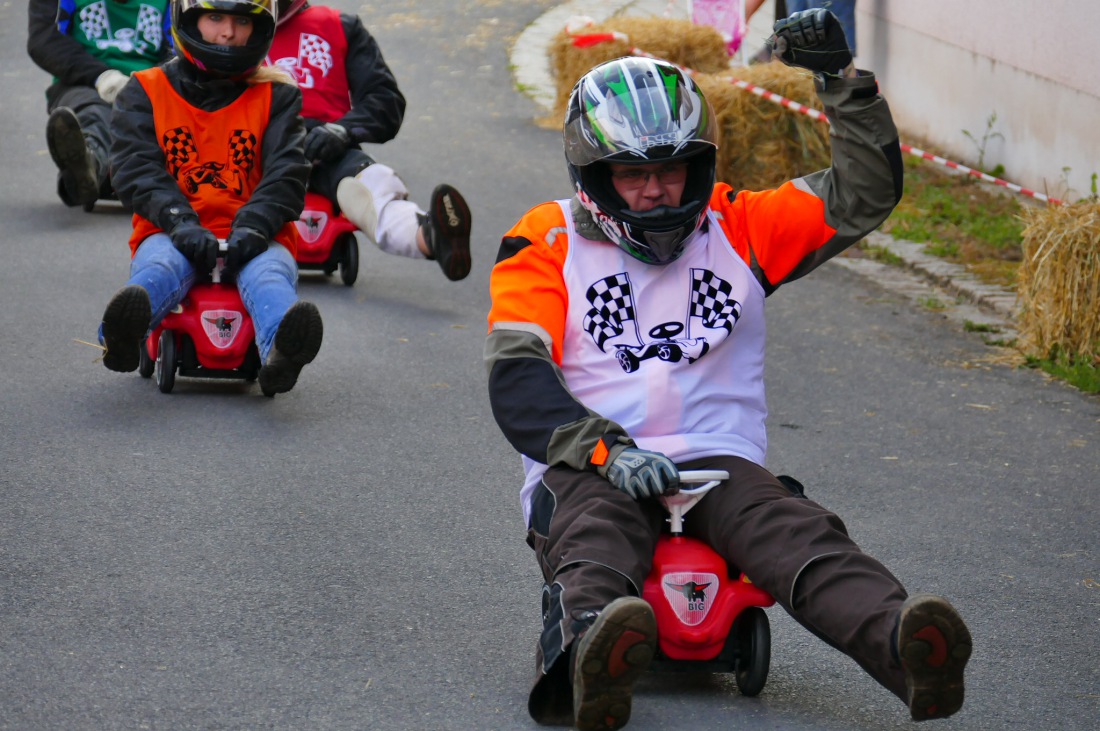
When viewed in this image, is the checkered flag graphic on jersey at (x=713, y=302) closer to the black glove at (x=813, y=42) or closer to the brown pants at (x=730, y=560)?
the brown pants at (x=730, y=560)

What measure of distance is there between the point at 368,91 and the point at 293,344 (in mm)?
3057

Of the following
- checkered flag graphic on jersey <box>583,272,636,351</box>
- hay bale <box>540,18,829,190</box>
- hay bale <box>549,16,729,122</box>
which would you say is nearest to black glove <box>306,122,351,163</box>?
hay bale <box>540,18,829,190</box>

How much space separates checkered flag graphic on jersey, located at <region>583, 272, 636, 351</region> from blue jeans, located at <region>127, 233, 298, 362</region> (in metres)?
2.28

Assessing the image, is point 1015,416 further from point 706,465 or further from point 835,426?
point 706,465

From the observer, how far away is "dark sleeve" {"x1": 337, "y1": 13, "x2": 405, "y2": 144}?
8727mm

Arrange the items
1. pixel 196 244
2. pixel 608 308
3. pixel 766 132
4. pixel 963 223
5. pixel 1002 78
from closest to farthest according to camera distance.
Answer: pixel 608 308 < pixel 196 244 < pixel 963 223 < pixel 766 132 < pixel 1002 78

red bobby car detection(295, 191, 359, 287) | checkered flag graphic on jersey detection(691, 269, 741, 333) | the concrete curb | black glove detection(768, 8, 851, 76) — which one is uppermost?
black glove detection(768, 8, 851, 76)

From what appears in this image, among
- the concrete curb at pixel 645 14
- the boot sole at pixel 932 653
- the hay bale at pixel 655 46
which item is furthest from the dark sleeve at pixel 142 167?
the hay bale at pixel 655 46

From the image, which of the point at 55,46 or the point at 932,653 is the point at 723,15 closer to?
the point at 55,46

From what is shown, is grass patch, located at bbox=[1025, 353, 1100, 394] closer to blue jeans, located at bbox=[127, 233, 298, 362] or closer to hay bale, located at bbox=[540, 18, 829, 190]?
hay bale, located at bbox=[540, 18, 829, 190]

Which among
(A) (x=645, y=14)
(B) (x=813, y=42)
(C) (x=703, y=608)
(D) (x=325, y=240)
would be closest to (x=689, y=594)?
(C) (x=703, y=608)

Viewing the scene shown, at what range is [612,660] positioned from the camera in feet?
11.0

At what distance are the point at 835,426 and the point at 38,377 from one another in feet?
10.4

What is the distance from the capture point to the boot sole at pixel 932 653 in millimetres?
3285
